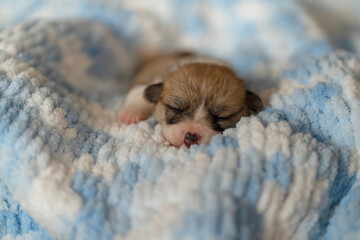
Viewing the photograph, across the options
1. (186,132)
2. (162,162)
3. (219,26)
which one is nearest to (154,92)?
(186,132)

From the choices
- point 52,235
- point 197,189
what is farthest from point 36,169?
point 197,189

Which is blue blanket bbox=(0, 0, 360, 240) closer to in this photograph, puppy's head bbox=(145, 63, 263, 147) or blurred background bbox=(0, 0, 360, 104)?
puppy's head bbox=(145, 63, 263, 147)

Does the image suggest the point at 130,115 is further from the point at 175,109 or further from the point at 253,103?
the point at 253,103

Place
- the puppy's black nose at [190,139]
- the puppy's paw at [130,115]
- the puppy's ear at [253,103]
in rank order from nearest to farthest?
the puppy's black nose at [190,139] < the puppy's ear at [253,103] < the puppy's paw at [130,115]

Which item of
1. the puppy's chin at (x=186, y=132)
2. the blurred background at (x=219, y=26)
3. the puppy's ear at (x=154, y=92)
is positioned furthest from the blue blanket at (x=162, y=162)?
the blurred background at (x=219, y=26)

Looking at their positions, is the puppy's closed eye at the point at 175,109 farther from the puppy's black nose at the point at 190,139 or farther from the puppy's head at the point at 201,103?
the puppy's black nose at the point at 190,139

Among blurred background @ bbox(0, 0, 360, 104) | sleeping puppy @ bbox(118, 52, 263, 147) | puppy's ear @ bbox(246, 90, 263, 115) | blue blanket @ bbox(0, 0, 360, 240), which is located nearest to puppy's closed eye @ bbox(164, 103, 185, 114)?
sleeping puppy @ bbox(118, 52, 263, 147)

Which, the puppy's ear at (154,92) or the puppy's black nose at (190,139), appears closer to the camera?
the puppy's black nose at (190,139)

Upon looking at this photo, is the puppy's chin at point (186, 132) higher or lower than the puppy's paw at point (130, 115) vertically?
higher
